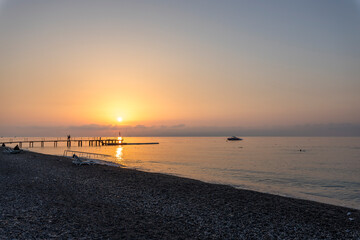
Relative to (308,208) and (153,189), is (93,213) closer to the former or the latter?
(153,189)

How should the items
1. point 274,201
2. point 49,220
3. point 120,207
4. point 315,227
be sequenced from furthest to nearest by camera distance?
point 274,201, point 120,207, point 315,227, point 49,220

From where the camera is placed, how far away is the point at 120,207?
40.8 feet

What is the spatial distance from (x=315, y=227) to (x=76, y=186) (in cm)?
1383

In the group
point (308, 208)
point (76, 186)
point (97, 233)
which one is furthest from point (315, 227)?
point (76, 186)

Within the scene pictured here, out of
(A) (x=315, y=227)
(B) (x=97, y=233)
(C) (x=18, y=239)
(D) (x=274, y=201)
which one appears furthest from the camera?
(D) (x=274, y=201)

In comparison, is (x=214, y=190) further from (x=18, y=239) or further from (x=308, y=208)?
(x=18, y=239)

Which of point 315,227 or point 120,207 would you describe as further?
point 120,207

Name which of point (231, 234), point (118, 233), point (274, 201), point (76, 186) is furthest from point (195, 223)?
point (76, 186)

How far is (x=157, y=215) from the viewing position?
11.4 meters

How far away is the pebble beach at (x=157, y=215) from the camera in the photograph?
9.09m

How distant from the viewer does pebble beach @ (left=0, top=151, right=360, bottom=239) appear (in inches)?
358

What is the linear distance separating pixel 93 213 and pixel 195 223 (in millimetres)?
4248

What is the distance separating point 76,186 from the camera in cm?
1741

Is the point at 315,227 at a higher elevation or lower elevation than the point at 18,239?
lower
